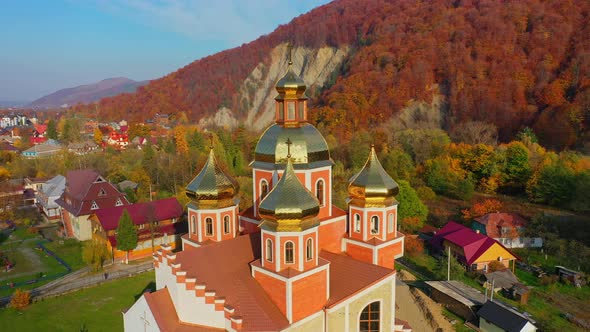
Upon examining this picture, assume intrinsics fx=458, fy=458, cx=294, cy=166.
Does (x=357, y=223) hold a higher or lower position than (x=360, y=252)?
higher

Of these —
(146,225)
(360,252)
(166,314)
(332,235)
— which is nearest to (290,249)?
(332,235)

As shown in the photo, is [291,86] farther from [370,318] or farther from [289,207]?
[370,318]

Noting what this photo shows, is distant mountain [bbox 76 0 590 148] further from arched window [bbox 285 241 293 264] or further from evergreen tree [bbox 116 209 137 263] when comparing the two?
arched window [bbox 285 241 293 264]

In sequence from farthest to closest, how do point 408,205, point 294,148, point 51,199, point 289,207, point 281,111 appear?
point 51,199
point 408,205
point 281,111
point 294,148
point 289,207

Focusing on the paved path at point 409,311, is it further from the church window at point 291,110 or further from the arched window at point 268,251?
the church window at point 291,110

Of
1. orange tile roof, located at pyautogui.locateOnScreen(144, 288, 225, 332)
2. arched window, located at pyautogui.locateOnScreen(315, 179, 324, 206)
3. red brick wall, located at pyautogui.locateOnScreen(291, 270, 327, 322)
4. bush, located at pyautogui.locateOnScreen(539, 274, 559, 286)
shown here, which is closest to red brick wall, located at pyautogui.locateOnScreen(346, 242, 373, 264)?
arched window, located at pyautogui.locateOnScreen(315, 179, 324, 206)

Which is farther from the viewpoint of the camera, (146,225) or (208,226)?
(146,225)

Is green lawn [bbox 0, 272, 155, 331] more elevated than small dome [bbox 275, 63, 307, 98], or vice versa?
small dome [bbox 275, 63, 307, 98]
